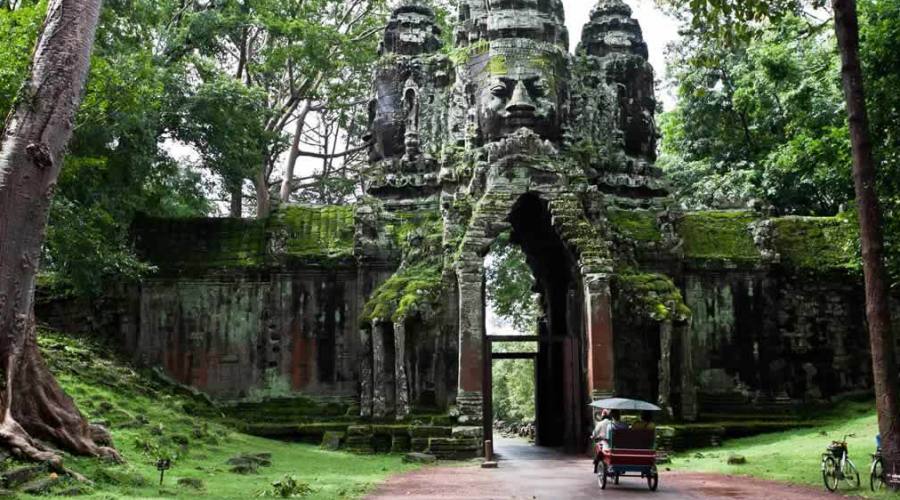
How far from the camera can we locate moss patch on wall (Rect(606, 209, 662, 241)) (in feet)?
74.1

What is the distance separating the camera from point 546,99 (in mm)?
22188

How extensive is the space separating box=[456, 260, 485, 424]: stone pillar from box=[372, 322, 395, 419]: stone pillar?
6.07 ft

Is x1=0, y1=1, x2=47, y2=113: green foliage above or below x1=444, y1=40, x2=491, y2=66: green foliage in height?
below

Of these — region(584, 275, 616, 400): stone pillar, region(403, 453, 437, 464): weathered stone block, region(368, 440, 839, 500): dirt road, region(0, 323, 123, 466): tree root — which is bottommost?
region(368, 440, 839, 500): dirt road

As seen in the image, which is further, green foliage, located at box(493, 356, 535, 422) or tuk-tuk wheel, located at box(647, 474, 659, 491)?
green foliage, located at box(493, 356, 535, 422)

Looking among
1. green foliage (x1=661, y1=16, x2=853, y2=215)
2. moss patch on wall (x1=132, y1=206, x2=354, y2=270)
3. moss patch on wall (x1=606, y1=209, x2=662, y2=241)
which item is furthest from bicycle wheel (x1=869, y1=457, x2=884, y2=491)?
moss patch on wall (x1=132, y1=206, x2=354, y2=270)

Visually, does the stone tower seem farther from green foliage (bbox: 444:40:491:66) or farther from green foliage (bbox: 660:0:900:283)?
green foliage (bbox: 660:0:900:283)

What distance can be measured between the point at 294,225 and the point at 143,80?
5634mm

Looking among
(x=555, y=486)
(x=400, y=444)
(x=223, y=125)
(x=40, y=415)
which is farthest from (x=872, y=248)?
(x=223, y=125)

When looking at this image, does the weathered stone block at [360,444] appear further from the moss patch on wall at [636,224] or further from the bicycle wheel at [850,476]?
the bicycle wheel at [850,476]

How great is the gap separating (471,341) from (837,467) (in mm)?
8376

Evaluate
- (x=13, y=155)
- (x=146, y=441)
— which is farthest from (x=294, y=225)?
(x=13, y=155)

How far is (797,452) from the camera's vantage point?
55.4ft

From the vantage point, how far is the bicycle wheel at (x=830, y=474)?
12.4 meters
